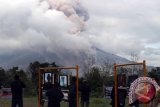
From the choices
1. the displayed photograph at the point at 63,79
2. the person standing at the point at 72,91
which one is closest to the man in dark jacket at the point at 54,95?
the person standing at the point at 72,91

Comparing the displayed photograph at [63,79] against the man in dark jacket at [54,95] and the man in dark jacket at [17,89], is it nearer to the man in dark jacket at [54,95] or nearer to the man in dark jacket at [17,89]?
the man in dark jacket at [17,89]

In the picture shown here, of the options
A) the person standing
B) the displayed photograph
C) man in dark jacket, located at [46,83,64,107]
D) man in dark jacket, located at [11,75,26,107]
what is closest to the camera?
man in dark jacket, located at [46,83,64,107]

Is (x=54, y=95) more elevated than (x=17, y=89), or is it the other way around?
(x=17, y=89)

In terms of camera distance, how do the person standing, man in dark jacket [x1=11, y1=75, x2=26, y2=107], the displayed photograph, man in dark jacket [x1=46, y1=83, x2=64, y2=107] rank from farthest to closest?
the displayed photograph → man in dark jacket [x1=11, y1=75, x2=26, y2=107] → the person standing → man in dark jacket [x1=46, y1=83, x2=64, y2=107]

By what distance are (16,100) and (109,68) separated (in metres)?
45.0

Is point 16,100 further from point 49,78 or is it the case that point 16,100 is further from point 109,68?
point 109,68

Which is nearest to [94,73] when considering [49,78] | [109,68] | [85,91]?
[109,68]

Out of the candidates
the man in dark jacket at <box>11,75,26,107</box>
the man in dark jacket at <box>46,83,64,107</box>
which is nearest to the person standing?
the man in dark jacket at <box>11,75,26,107</box>

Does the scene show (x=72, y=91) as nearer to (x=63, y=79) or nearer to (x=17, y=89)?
(x=63, y=79)

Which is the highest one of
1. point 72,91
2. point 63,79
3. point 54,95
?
point 63,79

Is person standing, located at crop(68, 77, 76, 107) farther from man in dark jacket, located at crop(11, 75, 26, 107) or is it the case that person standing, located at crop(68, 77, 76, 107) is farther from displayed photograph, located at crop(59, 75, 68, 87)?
man in dark jacket, located at crop(11, 75, 26, 107)

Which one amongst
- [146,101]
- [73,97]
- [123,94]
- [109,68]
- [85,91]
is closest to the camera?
[146,101]

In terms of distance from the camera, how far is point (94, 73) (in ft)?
184

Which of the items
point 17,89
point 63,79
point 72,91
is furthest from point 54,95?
point 17,89
